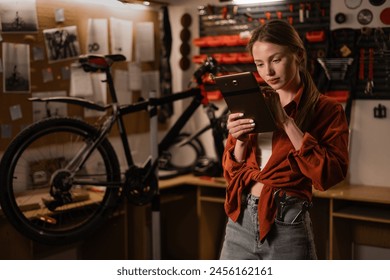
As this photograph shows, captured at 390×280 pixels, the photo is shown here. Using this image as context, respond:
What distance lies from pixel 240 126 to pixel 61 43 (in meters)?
1.49

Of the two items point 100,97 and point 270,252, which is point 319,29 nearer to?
point 100,97

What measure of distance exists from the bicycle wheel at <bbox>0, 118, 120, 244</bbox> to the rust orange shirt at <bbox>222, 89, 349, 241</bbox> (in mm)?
1078

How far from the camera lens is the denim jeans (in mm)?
1718

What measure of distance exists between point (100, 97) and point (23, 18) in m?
0.65

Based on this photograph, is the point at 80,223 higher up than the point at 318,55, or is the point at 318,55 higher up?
the point at 318,55

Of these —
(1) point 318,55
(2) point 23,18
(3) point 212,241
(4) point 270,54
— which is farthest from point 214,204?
(4) point 270,54

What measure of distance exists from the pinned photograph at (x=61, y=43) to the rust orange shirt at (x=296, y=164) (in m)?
1.38

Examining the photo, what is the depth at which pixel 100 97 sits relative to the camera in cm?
317

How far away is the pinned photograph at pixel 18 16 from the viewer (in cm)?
262

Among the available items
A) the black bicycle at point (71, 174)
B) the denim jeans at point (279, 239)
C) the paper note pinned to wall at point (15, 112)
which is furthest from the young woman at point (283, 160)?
the paper note pinned to wall at point (15, 112)

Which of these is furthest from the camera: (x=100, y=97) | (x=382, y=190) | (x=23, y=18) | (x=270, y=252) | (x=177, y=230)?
(x=177, y=230)

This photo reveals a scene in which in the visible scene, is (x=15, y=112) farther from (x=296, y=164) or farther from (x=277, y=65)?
(x=296, y=164)

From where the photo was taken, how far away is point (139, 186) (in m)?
2.88

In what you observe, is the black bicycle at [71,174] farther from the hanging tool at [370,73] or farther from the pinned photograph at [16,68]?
the hanging tool at [370,73]
